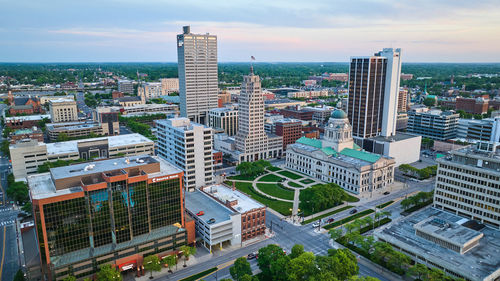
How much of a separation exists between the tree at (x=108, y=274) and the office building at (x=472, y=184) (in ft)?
338

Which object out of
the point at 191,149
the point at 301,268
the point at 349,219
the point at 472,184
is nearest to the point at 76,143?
the point at 191,149

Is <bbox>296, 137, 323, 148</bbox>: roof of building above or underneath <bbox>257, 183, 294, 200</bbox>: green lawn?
above

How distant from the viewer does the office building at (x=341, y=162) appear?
143 meters

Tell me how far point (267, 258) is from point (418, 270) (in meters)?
36.0

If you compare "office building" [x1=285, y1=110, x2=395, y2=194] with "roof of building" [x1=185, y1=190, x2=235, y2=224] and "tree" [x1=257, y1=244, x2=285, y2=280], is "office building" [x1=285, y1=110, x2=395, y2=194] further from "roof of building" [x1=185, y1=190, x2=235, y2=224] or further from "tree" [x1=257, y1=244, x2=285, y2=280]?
"tree" [x1=257, y1=244, x2=285, y2=280]

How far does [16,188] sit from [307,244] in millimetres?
110406

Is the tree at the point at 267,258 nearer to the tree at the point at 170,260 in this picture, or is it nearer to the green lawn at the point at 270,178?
the tree at the point at 170,260

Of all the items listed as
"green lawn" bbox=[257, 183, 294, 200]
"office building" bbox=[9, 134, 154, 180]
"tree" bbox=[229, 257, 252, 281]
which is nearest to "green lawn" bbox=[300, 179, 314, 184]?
"green lawn" bbox=[257, 183, 294, 200]

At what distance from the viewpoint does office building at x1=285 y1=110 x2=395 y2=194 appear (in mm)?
143375

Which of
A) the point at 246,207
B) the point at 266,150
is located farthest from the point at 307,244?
the point at 266,150

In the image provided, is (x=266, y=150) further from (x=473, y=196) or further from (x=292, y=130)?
(x=473, y=196)

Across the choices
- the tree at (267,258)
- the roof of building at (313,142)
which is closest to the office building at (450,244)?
the tree at (267,258)

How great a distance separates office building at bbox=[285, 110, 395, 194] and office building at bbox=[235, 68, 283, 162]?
1775 cm

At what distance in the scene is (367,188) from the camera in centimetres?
14500
